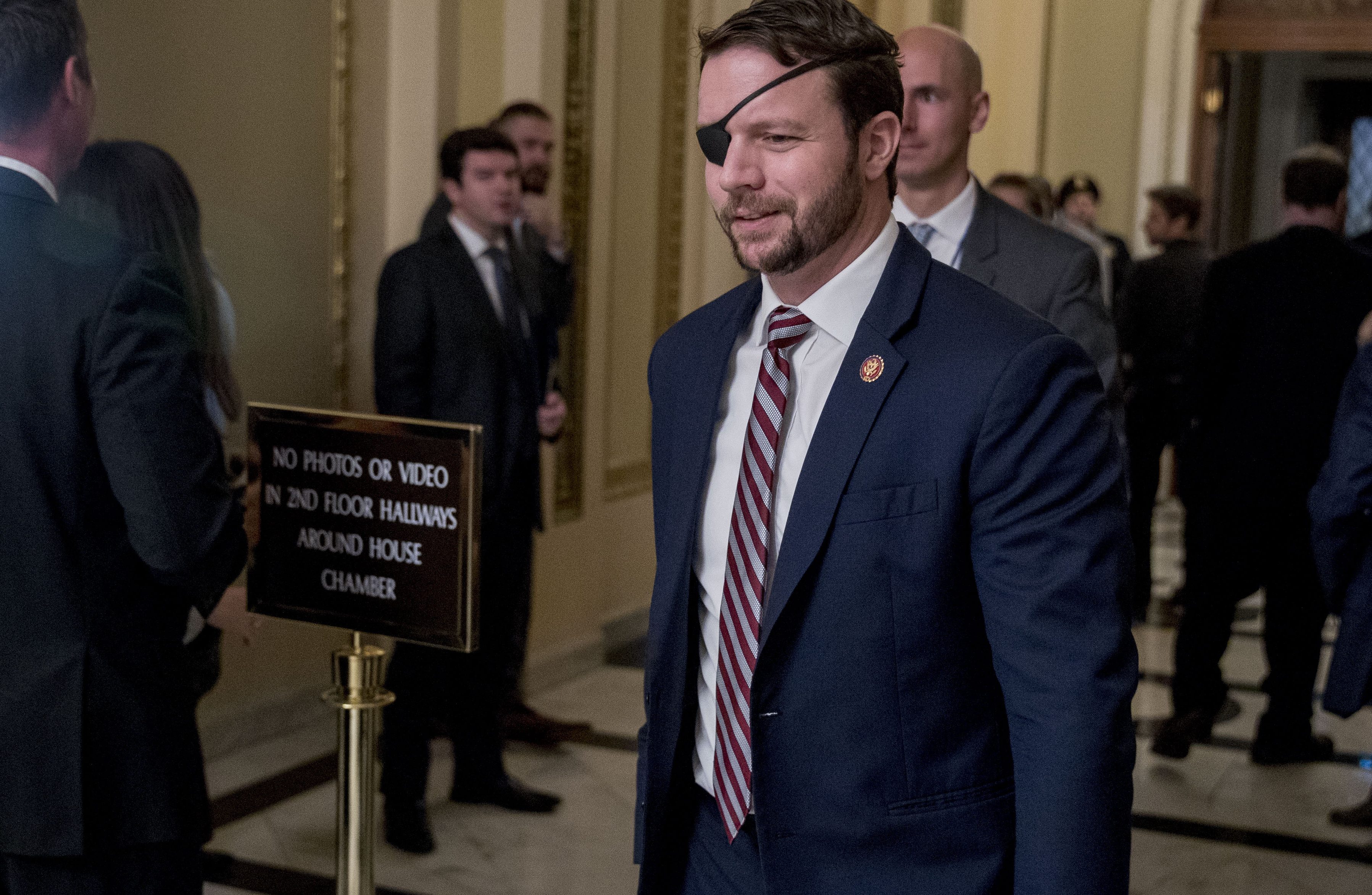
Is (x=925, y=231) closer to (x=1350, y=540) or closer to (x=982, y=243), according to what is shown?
(x=982, y=243)

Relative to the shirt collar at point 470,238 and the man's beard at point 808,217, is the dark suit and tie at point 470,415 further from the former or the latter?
Result: the man's beard at point 808,217

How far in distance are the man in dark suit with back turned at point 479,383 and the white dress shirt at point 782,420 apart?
2.27 meters

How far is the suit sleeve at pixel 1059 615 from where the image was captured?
4.53 feet

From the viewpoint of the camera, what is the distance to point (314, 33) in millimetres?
4520

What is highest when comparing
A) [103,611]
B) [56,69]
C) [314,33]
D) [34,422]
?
[314,33]

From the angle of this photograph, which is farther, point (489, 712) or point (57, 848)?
point (489, 712)

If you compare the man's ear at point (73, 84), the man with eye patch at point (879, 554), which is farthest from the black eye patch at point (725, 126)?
the man's ear at point (73, 84)

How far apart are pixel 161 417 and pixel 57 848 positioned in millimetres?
568

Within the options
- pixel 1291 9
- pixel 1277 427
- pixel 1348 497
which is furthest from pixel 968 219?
pixel 1291 9

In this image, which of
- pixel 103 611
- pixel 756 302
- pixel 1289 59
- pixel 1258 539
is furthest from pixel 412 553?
pixel 1289 59

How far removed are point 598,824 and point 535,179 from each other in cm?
212

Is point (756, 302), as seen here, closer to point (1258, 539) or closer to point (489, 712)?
point (489, 712)

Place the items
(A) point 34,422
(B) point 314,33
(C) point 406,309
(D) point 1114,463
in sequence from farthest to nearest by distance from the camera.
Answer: (B) point 314,33
(C) point 406,309
(A) point 34,422
(D) point 1114,463

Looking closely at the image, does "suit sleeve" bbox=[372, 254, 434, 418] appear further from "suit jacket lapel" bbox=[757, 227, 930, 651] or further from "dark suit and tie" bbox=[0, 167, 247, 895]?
"suit jacket lapel" bbox=[757, 227, 930, 651]
